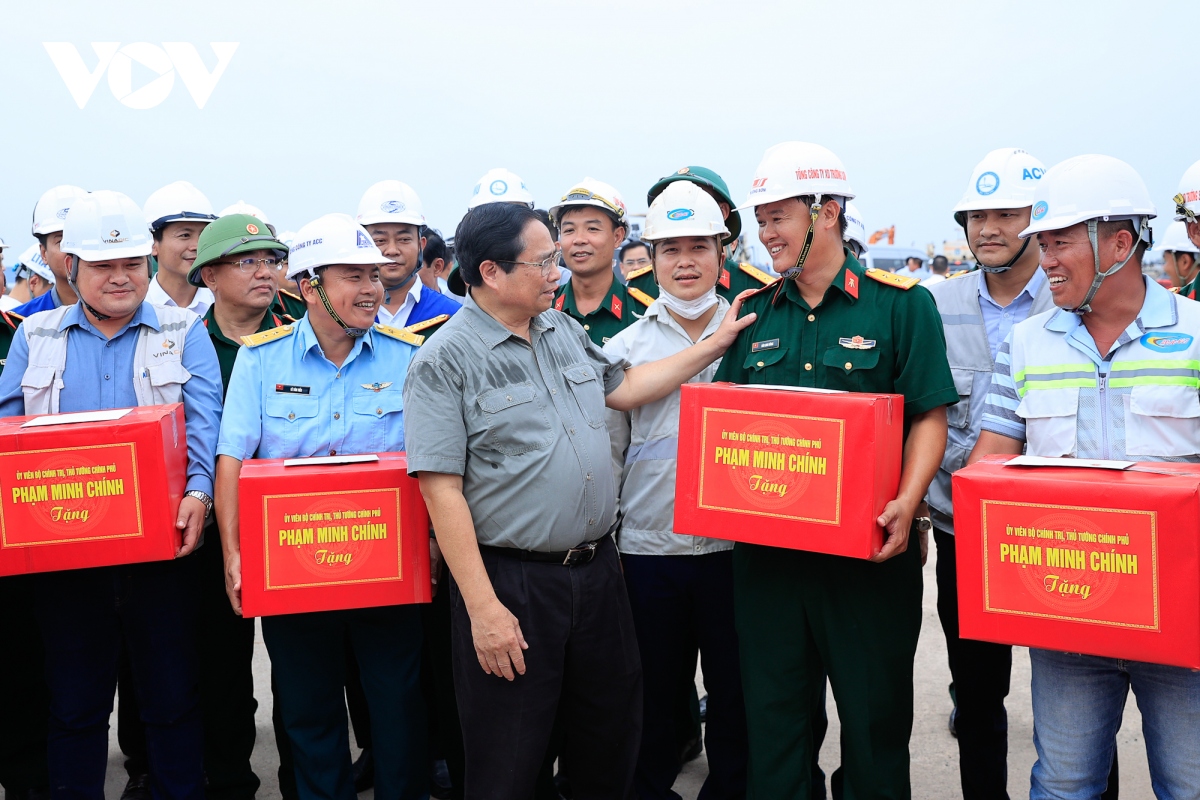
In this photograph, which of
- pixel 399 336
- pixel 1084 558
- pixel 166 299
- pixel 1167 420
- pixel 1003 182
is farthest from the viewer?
pixel 166 299

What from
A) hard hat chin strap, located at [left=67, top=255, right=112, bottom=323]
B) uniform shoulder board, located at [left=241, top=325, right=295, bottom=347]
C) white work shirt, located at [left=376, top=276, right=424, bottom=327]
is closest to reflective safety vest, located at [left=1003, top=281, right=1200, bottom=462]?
uniform shoulder board, located at [left=241, top=325, right=295, bottom=347]

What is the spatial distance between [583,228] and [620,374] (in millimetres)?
1146

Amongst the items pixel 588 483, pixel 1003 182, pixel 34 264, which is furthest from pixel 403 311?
pixel 34 264

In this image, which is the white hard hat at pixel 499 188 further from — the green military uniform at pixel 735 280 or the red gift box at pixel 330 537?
the red gift box at pixel 330 537

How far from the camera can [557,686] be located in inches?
107

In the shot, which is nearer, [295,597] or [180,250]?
[295,597]

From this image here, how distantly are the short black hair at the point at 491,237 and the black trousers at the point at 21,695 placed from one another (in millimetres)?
2272

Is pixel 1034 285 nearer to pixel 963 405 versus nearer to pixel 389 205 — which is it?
pixel 963 405

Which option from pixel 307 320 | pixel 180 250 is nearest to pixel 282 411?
pixel 307 320

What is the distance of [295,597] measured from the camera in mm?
2807

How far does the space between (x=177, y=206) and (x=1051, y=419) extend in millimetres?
4097

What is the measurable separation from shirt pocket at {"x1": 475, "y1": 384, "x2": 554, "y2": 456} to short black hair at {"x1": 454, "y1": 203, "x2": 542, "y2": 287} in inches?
14.5

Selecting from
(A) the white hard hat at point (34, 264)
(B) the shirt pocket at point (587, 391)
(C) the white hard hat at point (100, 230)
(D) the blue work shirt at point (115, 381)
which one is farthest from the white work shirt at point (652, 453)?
(A) the white hard hat at point (34, 264)

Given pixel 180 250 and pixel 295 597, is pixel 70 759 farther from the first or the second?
pixel 180 250
